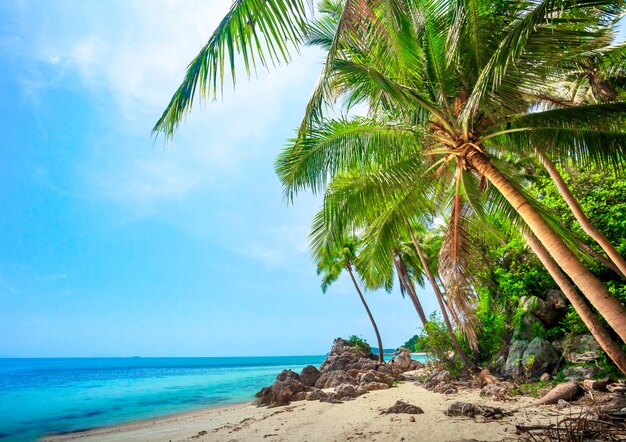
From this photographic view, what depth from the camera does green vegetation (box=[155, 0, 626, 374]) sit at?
3.79m

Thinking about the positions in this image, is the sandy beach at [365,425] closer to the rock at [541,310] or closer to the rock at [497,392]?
the rock at [497,392]

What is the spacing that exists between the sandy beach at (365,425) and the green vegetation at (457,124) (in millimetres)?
1687

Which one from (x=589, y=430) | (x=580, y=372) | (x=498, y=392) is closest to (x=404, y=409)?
(x=498, y=392)

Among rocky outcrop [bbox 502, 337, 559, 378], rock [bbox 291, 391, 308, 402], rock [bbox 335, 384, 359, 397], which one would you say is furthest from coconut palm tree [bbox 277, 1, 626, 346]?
rock [bbox 291, 391, 308, 402]

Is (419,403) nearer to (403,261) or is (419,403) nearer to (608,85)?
(608,85)

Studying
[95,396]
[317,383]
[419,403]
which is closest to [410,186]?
[419,403]

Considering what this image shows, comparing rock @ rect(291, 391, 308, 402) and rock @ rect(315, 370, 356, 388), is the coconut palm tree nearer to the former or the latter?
rock @ rect(291, 391, 308, 402)

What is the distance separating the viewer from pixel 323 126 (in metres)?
5.74

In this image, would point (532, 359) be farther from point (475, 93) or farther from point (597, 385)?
point (475, 93)

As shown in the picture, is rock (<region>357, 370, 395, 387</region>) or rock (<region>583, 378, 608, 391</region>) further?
rock (<region>357, 370, 395, 387</region>)

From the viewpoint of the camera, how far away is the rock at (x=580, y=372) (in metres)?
7.67

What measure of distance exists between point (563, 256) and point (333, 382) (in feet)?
35.4

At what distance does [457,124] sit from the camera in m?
5.17

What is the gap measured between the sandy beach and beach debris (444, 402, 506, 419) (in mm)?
130
